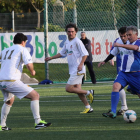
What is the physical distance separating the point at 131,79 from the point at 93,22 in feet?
35.9

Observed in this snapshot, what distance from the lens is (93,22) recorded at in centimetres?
1905

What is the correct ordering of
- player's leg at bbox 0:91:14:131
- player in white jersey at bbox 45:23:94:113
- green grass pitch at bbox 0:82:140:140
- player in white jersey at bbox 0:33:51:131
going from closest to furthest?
1. green grass pitch at bbox 0:82:140:140
2. player in white jersey at bbox 0:33:51:131
3. player's leg at bbox 0:91:14:131
4. player in white jersey at bbox 45:23:94:113

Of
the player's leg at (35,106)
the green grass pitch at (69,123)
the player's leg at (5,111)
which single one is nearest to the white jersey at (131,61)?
the green grass pitch at (69,123)

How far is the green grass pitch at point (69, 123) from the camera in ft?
22.4

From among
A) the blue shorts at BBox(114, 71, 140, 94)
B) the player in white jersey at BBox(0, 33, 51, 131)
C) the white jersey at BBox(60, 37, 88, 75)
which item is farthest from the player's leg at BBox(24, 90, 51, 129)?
the white jersey at BBox(60, 37, 88, 75)

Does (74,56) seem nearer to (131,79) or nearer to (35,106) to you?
(131,79)

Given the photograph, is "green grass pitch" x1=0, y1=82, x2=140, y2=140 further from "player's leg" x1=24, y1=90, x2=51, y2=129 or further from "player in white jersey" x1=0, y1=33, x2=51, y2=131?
"player in white jersey" x1=0, y1=33, x2=51, y2=131

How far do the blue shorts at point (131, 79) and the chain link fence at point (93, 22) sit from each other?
9948 millimetres

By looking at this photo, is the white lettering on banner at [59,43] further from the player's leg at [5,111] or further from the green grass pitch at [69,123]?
the player's leg at [5,111]

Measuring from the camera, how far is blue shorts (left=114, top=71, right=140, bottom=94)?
830 cm

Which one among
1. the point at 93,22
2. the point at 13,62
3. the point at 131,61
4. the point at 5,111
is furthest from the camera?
the point at 93,22

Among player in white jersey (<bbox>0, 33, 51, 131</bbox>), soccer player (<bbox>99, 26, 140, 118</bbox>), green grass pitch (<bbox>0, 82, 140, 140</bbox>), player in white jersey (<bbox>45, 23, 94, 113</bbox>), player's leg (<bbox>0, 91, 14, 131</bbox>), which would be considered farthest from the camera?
player in white jersey (<bbox>45, 23, 94, 113</bbox>)

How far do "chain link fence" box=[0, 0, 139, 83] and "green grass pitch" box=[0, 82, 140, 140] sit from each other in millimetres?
6168

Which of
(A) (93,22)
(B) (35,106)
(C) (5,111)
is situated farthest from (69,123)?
(A) (93,22)
